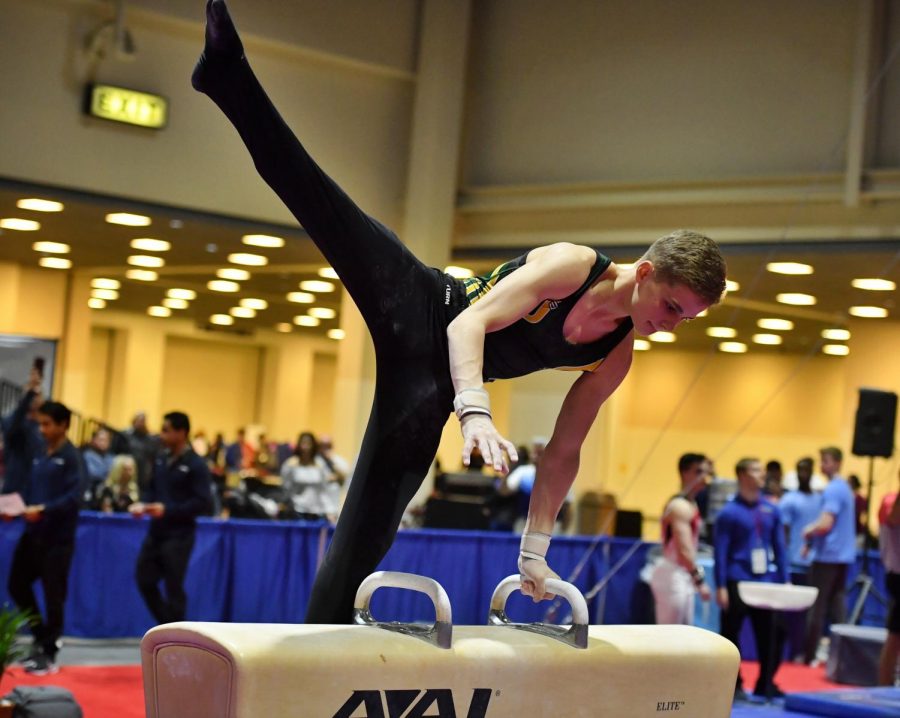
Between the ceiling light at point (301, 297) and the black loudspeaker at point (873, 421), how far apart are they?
9.79 metres

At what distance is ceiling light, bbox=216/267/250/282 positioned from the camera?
1486 centimetres

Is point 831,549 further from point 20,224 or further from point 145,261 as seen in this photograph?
point 145,261

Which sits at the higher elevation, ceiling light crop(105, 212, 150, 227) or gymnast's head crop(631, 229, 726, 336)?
ceiling light crop(105, 212, 150, 227)

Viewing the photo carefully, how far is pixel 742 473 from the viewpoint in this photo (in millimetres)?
7523

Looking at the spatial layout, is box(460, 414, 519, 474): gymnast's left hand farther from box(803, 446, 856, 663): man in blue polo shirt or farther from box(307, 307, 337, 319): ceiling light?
box(307, 307, 337, 319): ceiling light

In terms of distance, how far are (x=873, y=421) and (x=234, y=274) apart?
350 inches

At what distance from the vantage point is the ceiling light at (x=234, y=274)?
14.9 meters

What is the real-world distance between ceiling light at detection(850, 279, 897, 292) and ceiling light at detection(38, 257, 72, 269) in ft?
30.4

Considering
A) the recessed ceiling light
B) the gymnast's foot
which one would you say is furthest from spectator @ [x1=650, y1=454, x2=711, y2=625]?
the recessed ceiling light

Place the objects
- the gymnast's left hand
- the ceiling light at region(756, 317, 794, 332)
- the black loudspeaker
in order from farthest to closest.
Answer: the ceiling light at region(756, 317, 794, 332) → the black loudspeaker → the gymnast's left hand

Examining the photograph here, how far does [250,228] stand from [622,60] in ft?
11.9

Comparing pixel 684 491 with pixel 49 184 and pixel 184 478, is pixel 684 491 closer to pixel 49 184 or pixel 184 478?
pixel 184 478

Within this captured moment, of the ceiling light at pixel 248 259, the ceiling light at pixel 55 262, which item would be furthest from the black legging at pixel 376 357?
the ceiling light at pixel 55 262

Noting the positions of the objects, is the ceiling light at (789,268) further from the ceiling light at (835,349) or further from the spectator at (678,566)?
the ceiling light at (835,349)
